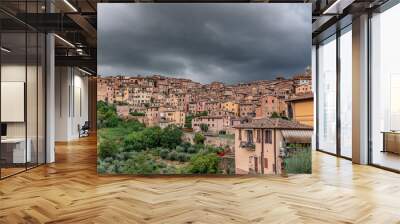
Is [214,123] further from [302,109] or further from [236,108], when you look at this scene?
[302,109]

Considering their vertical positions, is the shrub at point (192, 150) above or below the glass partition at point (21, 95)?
below

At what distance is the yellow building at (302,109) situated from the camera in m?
6.28

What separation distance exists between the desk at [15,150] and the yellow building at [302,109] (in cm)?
479

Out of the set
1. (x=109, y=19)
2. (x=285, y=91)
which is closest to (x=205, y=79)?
(x=285, y=91)

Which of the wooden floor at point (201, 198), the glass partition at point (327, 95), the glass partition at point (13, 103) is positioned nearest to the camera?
the wooden floor at point (201, 198)

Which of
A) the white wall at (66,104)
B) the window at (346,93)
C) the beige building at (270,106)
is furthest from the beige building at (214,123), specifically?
the white wall at (66,104)

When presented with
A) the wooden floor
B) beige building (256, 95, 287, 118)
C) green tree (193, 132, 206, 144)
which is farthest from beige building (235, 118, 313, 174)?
green tree (193, 132, 206, 144)

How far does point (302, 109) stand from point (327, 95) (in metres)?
4.35

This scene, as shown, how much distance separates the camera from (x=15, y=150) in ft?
21.4

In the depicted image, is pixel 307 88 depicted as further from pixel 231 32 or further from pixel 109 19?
pixel 109 19

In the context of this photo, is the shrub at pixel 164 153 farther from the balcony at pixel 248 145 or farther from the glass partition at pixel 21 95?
the glass partition at pixel 21 95

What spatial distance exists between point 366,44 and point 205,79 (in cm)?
378

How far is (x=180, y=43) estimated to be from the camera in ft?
21.0

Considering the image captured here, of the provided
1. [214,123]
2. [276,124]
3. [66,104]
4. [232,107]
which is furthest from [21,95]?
[66,104]
